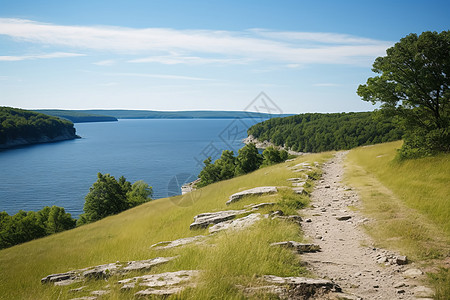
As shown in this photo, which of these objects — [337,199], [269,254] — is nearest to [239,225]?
[269,254]

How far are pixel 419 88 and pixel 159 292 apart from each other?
22.7m

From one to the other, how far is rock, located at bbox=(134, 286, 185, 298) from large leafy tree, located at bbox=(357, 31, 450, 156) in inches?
816

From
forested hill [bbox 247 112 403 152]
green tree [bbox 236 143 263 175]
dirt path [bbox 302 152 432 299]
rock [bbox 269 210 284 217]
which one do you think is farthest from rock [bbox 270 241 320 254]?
forested hill [bbox 247 112 403 152]

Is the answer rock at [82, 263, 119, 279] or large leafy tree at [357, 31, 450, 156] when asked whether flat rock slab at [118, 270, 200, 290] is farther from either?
large leafy tree at [357, 31, 450, 156]

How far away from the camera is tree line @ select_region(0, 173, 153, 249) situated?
4270 centimetres

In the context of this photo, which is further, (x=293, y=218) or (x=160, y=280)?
(x=293, y=218)

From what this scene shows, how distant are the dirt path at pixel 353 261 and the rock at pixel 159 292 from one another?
3.38 metres

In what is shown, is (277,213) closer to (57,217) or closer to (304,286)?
(304,286)

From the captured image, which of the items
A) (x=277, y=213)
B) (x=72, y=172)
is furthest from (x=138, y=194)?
(x=277, y=213)

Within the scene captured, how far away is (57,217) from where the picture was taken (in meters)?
44.3

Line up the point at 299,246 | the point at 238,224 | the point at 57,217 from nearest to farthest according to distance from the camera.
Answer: the point at 299,246 < the point at 238,224 < the point at 57,217

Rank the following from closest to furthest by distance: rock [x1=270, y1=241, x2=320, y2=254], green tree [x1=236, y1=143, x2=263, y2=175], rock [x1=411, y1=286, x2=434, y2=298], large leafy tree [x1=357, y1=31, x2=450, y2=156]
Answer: rock [x1=411, y1=286, x2=434, y2=298] < rock [x1=270, y1=241, x2=320, y2=254] < large leafy tree [x1=357, y1=31, x2=450, y2=156] < green tree [x1=236, y1=143, x2=263, y2=175]

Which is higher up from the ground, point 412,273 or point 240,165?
point 412,273

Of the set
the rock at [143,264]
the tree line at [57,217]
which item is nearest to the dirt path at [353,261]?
the rock at [143,264]
